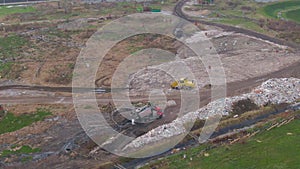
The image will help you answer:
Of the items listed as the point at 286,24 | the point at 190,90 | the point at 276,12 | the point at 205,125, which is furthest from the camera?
the point at 276,12

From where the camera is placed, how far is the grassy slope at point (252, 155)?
2814 centimetres

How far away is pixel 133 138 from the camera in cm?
3341

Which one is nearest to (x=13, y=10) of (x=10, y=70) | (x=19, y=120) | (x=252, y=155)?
(x=10, y=70)

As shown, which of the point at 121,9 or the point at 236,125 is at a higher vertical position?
the point at 121,9

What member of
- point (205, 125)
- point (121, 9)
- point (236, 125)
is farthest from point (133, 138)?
point (121, 9)

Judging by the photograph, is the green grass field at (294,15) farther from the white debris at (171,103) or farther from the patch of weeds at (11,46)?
the patch of weeds at (11,46)

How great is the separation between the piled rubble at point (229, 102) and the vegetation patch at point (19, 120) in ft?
37.6

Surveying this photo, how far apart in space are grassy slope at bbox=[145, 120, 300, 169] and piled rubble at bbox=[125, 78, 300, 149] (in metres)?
3.28

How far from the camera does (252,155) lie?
95.8 ft

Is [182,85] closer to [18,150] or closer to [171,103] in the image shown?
[171,103]

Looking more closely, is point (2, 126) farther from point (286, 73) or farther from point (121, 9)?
point (121, 9)

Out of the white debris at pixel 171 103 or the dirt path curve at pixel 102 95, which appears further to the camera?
the dirt path curve at pixel 102 95

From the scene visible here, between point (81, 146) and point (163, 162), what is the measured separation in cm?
788

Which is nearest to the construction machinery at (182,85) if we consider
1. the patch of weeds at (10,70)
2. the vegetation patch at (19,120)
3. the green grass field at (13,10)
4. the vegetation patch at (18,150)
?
the vegetation patch at (19,120)
